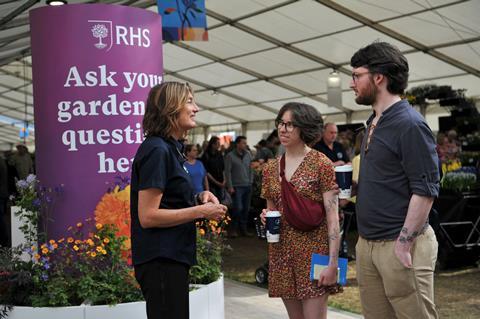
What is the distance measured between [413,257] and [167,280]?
3.35ft

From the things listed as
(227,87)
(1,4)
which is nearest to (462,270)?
(1,4)

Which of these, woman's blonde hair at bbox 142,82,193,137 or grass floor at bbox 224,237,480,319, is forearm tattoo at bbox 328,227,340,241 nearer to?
woman's blonde hair at bbox 142,82,193,137

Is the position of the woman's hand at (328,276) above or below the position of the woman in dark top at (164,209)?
below

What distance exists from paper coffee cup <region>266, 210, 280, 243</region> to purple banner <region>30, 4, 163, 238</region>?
5.63 ft

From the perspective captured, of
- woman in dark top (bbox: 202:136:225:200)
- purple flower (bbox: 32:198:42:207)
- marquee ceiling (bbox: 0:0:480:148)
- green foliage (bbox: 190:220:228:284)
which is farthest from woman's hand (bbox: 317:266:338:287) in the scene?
marquee ceiling (bbox: 0:0:480:148)

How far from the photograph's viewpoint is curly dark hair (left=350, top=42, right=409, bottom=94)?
2578mm

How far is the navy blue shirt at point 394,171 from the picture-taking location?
2.47m

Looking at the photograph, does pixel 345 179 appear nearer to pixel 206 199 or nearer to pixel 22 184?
pixel 206 199

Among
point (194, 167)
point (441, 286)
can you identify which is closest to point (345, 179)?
point (441, 286)

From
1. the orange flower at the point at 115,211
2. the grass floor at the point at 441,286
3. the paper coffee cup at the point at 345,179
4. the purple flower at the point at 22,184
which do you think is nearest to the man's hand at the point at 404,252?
the paper coffee cup at the point at 345,179

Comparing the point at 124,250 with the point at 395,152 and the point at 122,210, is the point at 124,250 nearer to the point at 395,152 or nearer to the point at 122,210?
the point at 122,210

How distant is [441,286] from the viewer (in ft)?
22.0

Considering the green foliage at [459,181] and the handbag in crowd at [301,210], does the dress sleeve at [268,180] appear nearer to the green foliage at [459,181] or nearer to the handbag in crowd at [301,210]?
the handbag in crowd at [301,210]

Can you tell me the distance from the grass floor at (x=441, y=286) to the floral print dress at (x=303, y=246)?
265 centimetres
